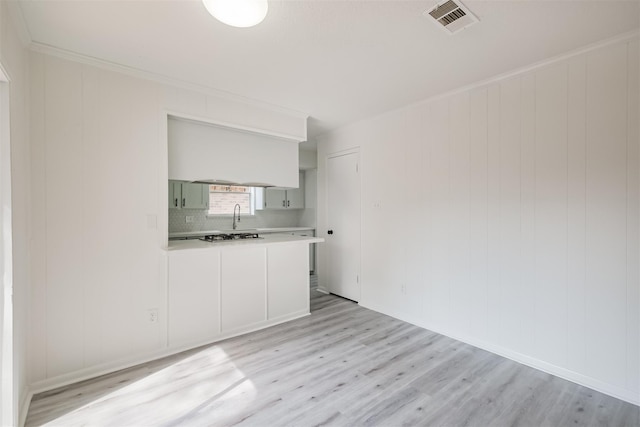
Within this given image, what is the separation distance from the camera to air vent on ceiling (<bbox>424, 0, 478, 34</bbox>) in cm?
175

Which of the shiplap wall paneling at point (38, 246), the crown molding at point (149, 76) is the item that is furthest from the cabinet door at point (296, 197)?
the shiplap wall paneling at point (38, 246)

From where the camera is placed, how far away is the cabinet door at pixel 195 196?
4.42 meters

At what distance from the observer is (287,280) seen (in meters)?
3.57

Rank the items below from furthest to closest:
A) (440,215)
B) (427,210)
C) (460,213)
→ (427,210) → (440,215) → (460,213)

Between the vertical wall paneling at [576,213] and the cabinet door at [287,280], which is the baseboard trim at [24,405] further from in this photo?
the vertical wall paneling at [576,213]

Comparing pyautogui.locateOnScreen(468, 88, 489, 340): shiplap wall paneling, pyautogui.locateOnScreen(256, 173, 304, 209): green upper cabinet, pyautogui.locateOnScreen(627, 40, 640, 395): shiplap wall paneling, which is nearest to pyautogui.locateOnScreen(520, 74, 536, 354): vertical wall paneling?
pyautogui.locateOnScreen(468, 88, 489, 340): shiplap wall paneling

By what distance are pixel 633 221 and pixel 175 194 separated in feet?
16.3

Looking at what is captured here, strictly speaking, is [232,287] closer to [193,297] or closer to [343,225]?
[193,297]

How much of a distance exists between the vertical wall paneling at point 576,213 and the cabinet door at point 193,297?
3148 millimetres


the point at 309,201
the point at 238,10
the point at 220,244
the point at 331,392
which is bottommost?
the point at 331,392

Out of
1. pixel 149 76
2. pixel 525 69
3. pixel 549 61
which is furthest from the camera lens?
pixel 149 76

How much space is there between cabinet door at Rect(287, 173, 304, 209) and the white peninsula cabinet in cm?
233

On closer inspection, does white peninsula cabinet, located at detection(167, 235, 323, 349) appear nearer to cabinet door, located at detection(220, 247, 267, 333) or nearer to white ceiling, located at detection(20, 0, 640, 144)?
cabinet door, located at detection(220, 247, 267, 333)

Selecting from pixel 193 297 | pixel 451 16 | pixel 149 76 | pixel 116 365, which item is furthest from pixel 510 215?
pixel 116 365
